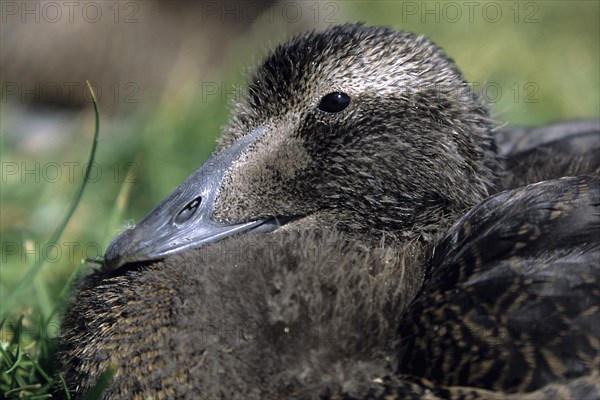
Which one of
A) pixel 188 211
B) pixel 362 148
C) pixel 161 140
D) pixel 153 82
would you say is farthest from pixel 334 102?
pixel 153 82

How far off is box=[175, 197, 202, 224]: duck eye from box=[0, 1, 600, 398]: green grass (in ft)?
2.08

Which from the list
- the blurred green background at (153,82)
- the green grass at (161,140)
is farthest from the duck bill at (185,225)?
the blurred green background at (153,82)

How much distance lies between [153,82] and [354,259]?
4528 mm

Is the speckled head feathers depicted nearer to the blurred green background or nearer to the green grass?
the green grass

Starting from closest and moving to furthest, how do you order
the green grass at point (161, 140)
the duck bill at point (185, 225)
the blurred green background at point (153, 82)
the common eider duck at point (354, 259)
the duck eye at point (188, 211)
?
the common eider duck at point (354, 259) → the duck bill at point (185, 225) → the duck eye at point (188, 211) → the green grass at point (161, 140) → the blurred green background at point (153, 82)

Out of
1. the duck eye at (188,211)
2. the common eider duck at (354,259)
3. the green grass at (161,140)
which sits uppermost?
the green grass at (161,140)

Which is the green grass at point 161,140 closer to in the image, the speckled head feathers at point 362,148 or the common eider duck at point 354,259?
the common eider duck at point 354,259

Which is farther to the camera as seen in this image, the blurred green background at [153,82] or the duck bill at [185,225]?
the blurred green background at [153,82]

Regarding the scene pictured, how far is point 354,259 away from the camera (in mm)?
2637

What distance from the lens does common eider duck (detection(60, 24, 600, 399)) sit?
232cm

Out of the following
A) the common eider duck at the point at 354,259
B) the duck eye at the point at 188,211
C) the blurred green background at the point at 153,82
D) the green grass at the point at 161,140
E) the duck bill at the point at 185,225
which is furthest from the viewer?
the blurred green background at the point at 153,82

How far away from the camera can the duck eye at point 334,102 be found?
120 inches

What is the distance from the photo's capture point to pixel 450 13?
866 cm

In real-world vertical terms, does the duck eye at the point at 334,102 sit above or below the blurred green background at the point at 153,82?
below
